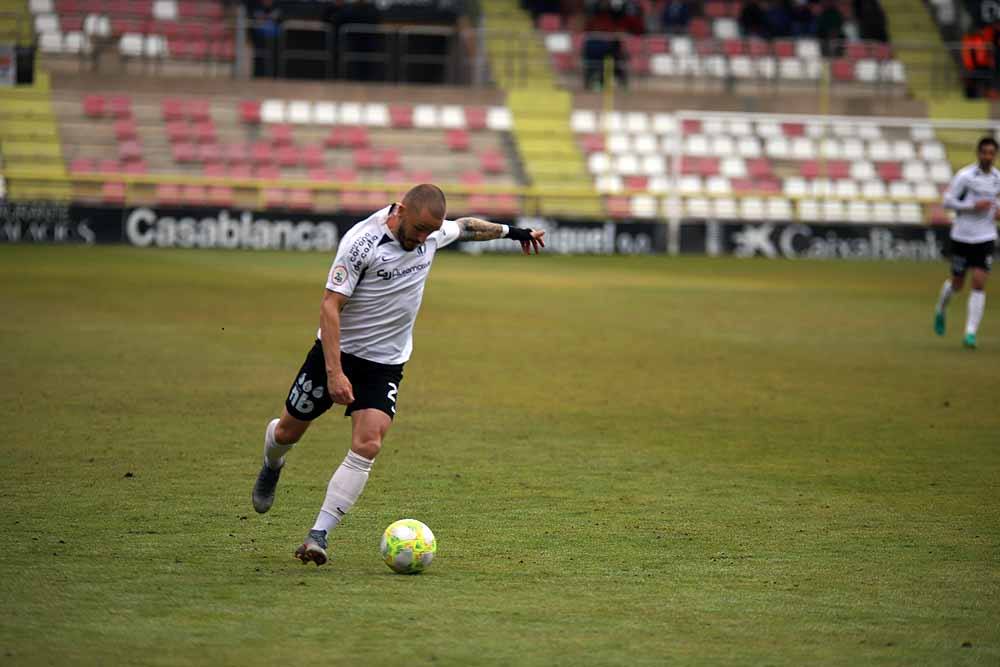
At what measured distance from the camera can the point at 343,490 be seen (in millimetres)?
6875

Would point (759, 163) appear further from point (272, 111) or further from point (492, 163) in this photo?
point (272, 111)

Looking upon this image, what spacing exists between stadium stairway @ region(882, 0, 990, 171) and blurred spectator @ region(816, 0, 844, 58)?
192 centimetres

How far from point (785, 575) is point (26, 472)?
4.53 meters

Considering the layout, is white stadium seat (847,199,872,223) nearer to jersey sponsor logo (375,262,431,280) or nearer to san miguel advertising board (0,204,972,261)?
san miguel advertising board (0,204,972,261)

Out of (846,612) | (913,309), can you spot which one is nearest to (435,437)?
(846,612)

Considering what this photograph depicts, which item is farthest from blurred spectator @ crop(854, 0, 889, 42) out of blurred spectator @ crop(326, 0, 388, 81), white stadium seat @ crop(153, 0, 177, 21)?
white stadium seat @ crop(153, 0, 177, 21)

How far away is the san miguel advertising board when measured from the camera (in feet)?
104

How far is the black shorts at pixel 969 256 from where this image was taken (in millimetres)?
17188

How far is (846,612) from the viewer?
6.24 m

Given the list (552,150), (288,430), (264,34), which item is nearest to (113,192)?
(264,34)

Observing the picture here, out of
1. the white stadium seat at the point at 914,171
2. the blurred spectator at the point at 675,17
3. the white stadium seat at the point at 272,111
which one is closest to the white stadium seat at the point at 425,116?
the white stadium seat at the point at 272,111

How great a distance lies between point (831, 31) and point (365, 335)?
34.3 meters

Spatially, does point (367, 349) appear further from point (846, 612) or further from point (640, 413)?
point (640, 413)

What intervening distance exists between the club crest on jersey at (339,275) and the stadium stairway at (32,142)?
27002 millimetres
